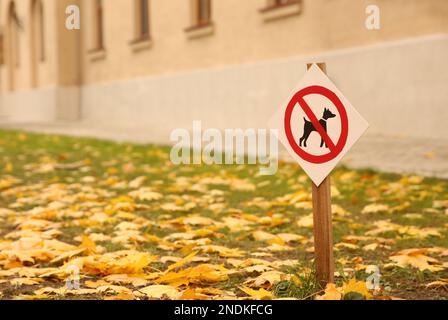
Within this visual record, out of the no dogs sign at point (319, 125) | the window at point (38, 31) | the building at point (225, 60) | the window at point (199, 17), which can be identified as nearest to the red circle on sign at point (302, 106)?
the no dogs sign at point (319, 125)

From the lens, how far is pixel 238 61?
1259cm

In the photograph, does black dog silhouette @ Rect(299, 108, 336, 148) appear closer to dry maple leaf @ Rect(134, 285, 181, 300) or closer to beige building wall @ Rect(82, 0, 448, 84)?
dry maple leaf @ Rect(134, 285, 181, 300)

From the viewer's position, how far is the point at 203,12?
14070 millimetres

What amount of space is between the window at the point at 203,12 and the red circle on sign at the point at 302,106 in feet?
37.1

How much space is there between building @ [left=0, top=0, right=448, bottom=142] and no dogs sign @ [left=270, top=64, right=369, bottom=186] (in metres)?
6.20

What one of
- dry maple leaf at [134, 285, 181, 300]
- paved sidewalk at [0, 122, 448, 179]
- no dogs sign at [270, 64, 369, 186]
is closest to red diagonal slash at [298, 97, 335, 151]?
no dogs sign at [270, 64, 369, 186]

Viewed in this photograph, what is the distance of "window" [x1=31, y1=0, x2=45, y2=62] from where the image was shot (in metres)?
22.9

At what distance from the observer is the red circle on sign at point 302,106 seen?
265 cm

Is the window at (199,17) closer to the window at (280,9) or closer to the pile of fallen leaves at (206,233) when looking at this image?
the window at (280,9)

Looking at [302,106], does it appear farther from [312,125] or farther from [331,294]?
[331,294]

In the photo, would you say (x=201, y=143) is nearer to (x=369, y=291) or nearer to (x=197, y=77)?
(x=197, y=77)

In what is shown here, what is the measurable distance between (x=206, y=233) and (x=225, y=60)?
9.17m

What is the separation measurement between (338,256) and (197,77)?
34.4 feet

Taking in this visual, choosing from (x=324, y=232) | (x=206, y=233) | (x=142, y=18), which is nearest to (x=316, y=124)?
(x=324, y=232)
